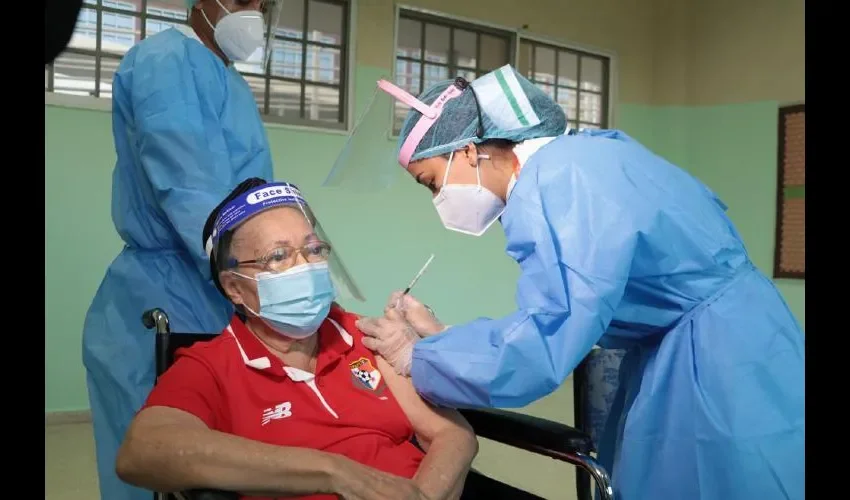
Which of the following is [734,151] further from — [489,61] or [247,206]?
[247,206]

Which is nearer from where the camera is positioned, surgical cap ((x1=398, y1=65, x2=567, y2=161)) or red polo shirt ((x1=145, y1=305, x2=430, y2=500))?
red polo shirt ((x1=145, y1=305, x2=430, y2=500))

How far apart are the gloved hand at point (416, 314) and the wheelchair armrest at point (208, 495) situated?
1.63 ft

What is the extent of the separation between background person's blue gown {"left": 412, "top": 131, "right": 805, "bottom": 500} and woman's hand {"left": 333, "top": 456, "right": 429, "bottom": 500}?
0.17 meters

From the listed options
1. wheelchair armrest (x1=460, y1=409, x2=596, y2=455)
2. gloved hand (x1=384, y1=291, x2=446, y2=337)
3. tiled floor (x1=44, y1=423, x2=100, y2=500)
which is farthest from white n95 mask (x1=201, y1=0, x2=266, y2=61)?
tiled floor (x1=44, y1=423, x2=100, y2=500)

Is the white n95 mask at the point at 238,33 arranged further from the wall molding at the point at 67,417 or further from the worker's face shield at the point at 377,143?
the wall molding at the point at 67,417

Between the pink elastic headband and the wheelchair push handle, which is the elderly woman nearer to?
the wheelchair push handle

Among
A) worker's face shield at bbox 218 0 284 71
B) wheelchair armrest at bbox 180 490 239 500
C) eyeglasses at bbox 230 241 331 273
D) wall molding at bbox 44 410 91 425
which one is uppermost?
worker's face shield at bbox 218 0 284 71

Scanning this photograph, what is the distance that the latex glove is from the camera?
143 centimetres

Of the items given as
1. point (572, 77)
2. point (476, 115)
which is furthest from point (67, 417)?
point (572, 77)

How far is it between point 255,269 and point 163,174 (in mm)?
349

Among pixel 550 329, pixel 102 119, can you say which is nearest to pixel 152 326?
pixel 550 329

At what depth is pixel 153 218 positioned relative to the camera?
5.36 ft

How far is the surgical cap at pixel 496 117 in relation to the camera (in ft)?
4.59

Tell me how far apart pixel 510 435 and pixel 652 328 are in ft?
1.34
